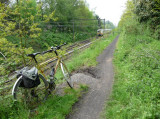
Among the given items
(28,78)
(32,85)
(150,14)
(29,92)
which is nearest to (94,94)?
(29,92)

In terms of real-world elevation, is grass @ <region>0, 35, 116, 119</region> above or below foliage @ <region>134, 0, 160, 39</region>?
below

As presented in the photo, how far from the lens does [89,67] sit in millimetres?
7711

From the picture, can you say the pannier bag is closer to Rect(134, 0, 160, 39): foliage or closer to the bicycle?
the bicycle

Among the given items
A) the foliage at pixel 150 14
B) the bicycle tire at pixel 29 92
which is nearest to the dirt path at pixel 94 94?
the bicycle tire at pixel 29 92

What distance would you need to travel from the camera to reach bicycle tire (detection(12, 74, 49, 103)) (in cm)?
324

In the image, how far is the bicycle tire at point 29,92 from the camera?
3.24 metres

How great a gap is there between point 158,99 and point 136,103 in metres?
0.54

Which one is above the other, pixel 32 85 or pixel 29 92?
pixel 32 85

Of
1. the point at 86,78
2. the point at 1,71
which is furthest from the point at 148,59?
the point at 1,71

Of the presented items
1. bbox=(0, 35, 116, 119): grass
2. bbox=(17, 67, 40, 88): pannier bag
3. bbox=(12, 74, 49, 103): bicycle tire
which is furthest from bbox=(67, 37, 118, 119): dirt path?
bbox=(17, 67, 40, 88): pannier bag

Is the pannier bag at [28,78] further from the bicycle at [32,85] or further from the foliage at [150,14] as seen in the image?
the foliage at [150,14]

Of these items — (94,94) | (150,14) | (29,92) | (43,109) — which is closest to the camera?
(43,109)

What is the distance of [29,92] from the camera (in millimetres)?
3652

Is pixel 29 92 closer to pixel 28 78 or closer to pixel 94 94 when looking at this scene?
pixel 28 78
